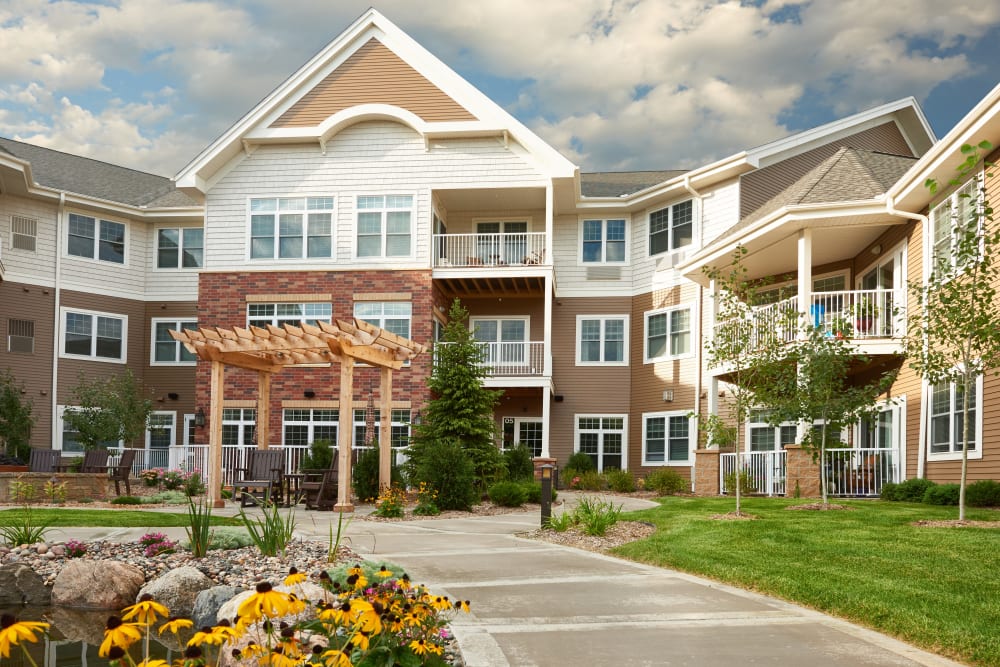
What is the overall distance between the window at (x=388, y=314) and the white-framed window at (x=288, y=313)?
2.92 feet

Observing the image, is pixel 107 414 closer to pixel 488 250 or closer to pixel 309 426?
pixel 309 426

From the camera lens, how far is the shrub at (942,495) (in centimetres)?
1464

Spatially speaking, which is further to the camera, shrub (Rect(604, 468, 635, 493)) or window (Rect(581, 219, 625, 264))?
window (Rect(581, 219, 625, 264))

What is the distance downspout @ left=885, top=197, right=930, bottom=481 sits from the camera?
16703 mm

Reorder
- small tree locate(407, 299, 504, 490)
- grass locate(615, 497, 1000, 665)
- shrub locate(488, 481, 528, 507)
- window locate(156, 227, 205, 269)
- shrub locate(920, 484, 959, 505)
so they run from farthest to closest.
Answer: window locate(156, 227, 205, 269)
small tree locate(407, 299, 504, 490)
shrub locate(488, 481, 528, 507)
shrub locate(920, 484, 959, 505)
grass locate(615, 497, 1000, 665)

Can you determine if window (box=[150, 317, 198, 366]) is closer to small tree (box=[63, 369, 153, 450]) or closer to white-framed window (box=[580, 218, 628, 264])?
small tree (box=[63, 369, 153, 450])

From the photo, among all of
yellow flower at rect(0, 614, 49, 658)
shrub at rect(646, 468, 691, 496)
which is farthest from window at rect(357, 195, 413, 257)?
yellow flower at rect(0, 614, 49, 658)

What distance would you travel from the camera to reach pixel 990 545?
9195 mm

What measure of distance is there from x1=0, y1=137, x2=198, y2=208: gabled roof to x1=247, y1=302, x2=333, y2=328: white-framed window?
533 centimetres

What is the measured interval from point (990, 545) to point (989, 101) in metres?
6.87

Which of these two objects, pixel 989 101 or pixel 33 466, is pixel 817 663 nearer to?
pixel 989 101

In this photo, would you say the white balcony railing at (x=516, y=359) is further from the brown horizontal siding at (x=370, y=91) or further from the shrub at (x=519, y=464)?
the brown horizontal siding at (x=370, y=91)

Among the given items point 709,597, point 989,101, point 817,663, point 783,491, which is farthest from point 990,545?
point 783,491

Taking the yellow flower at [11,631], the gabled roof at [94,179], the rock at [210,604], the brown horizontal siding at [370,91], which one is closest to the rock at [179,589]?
the rock at [210,604]
